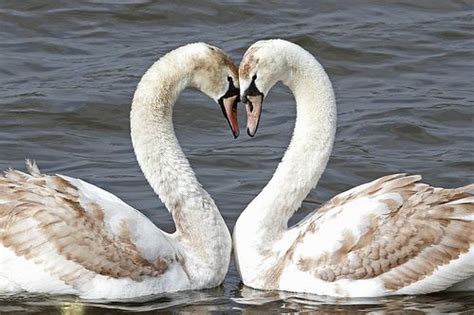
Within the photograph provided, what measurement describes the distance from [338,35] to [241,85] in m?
7.56

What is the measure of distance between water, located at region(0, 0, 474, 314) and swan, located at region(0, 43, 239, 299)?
184mm

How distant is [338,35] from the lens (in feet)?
60.0

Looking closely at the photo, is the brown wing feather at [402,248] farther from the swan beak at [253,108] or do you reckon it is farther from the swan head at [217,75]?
the swan head at [217,75]

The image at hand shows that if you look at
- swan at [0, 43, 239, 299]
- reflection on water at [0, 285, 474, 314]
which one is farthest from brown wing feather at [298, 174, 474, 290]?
swan at [0, 43, 239, 299]

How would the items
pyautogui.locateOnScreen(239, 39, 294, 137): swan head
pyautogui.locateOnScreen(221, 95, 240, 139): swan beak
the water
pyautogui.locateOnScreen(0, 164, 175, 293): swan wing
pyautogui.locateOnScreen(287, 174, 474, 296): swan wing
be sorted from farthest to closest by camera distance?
the water
pyautogui.locateOnScreen(221, 95, 240, 139): swan beak
pyautogui.locateOnScreen(239, 39, 294, 137): swan head
pyautogui.locateOnScreen(287, 174, 474, 296): swan wing
pyautogui.locateOnScreen(0, 164, 175, 293): swan wing

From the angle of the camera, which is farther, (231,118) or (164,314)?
(231,118)

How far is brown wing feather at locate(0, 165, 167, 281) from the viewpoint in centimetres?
1019

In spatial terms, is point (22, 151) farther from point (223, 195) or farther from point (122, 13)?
point (122, 13)

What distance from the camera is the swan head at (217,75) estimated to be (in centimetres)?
1081

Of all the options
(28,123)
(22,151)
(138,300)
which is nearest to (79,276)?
(138,300)

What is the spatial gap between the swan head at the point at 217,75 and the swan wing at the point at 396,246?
124 centimetres

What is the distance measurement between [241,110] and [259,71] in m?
5.04

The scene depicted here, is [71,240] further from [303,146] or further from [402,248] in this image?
[402,248]

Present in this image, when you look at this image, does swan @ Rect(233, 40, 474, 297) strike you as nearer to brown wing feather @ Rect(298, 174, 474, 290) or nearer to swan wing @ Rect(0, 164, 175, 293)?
brown wing feather @ Rect(298, 174, 474, 290)
